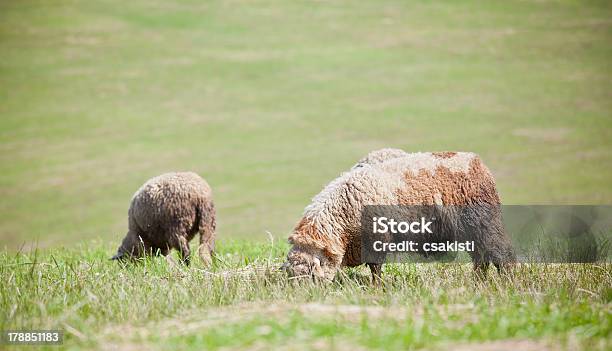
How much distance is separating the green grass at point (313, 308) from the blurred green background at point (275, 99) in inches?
647

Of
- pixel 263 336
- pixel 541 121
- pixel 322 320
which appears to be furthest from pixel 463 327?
pixel 541 121

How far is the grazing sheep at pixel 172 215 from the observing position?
10266 millimetres

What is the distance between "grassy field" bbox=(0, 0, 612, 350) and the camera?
5359 millimetres

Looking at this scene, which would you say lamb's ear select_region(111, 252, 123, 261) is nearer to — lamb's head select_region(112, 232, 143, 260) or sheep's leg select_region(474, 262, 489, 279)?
lamb's head select_region(112, 232, 143, 260)

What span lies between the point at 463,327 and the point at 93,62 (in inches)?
1639

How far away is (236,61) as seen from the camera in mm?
43750

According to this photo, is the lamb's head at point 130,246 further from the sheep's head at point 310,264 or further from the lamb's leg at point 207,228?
the sheep's head at point 310,264

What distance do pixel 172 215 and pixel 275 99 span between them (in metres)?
29.7

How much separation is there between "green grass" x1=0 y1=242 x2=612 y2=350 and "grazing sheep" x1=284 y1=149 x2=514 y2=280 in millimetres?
217

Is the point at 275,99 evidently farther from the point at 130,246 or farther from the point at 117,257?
the point at 117,257

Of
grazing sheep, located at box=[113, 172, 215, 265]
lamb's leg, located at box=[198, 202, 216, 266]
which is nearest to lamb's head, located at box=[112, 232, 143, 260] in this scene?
grazing sheep, located at box=[113, 172, 215, 265]

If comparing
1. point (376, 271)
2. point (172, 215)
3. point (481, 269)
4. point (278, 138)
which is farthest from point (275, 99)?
point (376, 271)

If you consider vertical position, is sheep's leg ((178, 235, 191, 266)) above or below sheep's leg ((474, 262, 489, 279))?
below

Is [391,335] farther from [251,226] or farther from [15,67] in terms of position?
[15,67]
